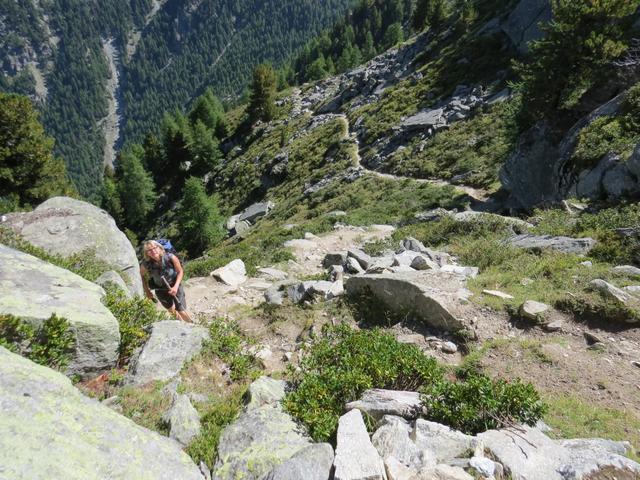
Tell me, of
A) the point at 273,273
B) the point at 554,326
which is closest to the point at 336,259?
the point at 273,273

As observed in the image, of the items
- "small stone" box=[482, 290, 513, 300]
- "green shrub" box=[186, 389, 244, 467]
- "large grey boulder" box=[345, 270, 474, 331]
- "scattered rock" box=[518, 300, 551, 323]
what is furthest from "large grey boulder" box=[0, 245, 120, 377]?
"scattered rock" box=[518, 300, 551, 323]

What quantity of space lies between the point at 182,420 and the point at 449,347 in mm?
5053

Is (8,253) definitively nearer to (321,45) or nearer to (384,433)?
(384,433)

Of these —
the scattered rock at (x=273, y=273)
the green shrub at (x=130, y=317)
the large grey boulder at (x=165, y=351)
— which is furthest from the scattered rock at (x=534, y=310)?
the scattered rock at (x=273, y=273)

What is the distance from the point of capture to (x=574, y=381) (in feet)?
19.8

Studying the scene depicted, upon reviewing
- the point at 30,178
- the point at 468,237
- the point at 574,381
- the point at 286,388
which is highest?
the point at 30,178

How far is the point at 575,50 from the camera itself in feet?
61.3

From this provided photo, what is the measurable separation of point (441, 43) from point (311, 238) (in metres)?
52.2

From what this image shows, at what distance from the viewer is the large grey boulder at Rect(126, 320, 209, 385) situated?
20.4ft

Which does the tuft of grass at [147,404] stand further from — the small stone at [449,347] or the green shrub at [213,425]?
the small stone at [449,347]

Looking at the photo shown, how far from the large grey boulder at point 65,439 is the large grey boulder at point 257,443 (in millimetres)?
516

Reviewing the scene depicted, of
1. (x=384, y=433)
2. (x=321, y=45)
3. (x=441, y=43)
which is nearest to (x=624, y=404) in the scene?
(x=384, y=433)

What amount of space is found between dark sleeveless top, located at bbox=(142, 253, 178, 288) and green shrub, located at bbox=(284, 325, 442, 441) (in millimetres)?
4318

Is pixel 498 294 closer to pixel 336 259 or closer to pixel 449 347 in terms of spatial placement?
pixel 449 347
